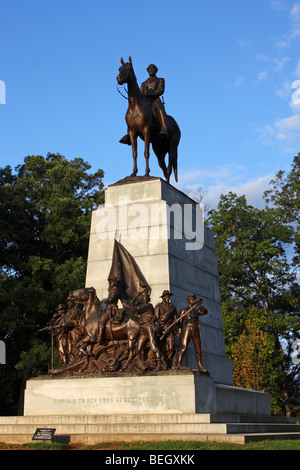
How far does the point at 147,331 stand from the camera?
14.9 metres

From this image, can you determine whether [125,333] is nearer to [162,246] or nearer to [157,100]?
[162,246]

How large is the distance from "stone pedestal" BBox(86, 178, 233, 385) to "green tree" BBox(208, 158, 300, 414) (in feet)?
56.9

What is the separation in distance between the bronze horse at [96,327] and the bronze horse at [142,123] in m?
4.72

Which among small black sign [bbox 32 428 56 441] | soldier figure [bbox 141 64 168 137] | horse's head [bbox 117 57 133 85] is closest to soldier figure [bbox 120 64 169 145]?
soldier figure [bbox 141 64 168 137]

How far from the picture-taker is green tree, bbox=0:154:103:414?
31.5m

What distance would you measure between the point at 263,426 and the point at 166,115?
32.1 ft

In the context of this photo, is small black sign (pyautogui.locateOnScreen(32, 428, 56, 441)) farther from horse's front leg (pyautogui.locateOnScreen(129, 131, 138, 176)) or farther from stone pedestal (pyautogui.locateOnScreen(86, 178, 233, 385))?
horse's front leg (pyautogui.locateOnScreen(129, 131, 138, 176))

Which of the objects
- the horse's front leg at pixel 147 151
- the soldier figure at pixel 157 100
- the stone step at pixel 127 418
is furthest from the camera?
the soldier figure at pixel 157 100

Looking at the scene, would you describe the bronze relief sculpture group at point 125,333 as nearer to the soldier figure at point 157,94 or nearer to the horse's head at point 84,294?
the horse's head at point 84,294

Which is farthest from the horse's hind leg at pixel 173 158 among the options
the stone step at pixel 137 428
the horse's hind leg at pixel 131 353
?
the stone step at pixel 137 428

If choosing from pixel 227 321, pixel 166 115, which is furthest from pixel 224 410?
pixel 227 321

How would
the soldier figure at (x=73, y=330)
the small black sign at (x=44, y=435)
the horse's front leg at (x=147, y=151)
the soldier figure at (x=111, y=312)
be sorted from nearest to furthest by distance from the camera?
1. the small black sign at (x=44, y=435)
2. the soldier figure at (x=111, y=312)
3. the soldier figure at (x=73, y=330)
4. the horse's front leg at (x=147, y=151)

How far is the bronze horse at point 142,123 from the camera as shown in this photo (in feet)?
60.3
